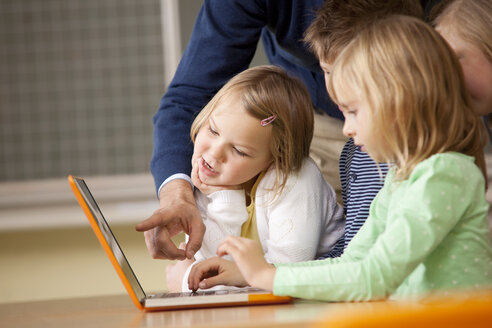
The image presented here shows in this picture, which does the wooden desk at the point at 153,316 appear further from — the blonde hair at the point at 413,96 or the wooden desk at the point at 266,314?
the blonde hair at the point at 413,96

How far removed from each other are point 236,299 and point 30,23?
206 centimetres

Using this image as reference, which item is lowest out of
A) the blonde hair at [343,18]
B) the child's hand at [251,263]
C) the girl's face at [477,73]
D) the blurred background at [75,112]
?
the blurred background at [75,112]

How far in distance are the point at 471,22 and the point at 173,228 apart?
0.65 meters

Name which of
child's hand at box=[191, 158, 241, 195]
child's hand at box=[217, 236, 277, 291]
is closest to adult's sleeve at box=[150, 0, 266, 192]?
child's hand at box=[191, 158, 241, 195]

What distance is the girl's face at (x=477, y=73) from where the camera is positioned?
3.52 feet

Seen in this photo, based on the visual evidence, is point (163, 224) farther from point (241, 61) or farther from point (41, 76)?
point (41, 76)

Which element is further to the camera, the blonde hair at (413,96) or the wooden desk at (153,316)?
the blonde hair at (413,96)

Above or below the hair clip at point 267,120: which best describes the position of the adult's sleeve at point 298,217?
below

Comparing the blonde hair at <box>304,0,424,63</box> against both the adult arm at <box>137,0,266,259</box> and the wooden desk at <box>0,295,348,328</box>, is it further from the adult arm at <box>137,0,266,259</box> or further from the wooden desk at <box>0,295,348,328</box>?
the wooden desk at <box>0,295,348,328</box>

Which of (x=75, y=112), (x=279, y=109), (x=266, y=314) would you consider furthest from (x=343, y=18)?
(x=75, y=112)

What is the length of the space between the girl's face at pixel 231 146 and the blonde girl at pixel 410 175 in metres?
0.33

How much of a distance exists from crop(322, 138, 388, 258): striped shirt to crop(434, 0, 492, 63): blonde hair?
0.89 ft

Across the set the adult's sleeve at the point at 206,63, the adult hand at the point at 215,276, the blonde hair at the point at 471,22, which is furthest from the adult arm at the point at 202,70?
the blonde hair at the point at 471,22

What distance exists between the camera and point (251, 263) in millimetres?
812
